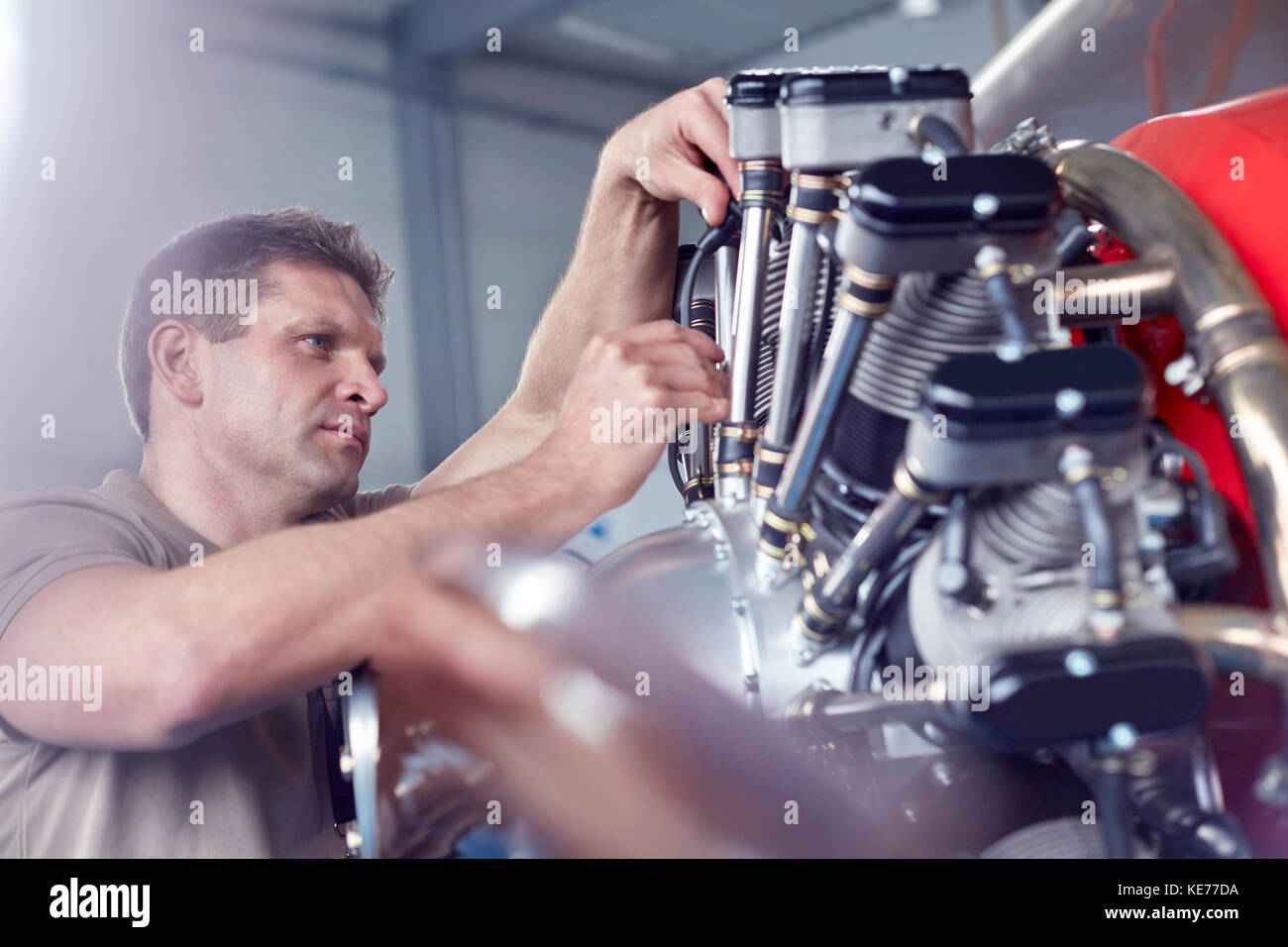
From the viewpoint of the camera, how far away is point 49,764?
0.89 m

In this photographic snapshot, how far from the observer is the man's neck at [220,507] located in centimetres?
114

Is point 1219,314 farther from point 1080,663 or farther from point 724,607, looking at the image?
point 724,607

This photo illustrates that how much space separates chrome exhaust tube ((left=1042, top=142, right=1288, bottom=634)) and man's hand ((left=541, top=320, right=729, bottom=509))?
30cm

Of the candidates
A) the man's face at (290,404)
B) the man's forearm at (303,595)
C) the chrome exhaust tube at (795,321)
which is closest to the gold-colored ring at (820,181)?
the chrome exhaust tube at (795,321)

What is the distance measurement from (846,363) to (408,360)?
556cm

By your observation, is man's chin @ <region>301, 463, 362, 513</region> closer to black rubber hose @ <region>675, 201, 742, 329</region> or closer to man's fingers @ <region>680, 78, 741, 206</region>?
black rubber hose @ <region>675, 201, 742, 329</region>

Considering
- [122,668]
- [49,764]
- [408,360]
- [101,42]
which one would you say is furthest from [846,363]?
[408,360]

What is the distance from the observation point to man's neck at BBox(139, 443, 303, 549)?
114cm

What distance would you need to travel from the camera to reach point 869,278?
0.61m

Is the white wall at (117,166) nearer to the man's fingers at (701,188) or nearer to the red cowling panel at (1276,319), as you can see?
the man's fingers at (701,188)

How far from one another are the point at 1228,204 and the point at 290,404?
905mm

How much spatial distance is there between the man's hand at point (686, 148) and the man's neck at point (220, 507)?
54 cm

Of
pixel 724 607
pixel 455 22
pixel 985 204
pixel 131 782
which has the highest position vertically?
pixel 455 22

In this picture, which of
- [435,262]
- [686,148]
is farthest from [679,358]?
[435,262]
